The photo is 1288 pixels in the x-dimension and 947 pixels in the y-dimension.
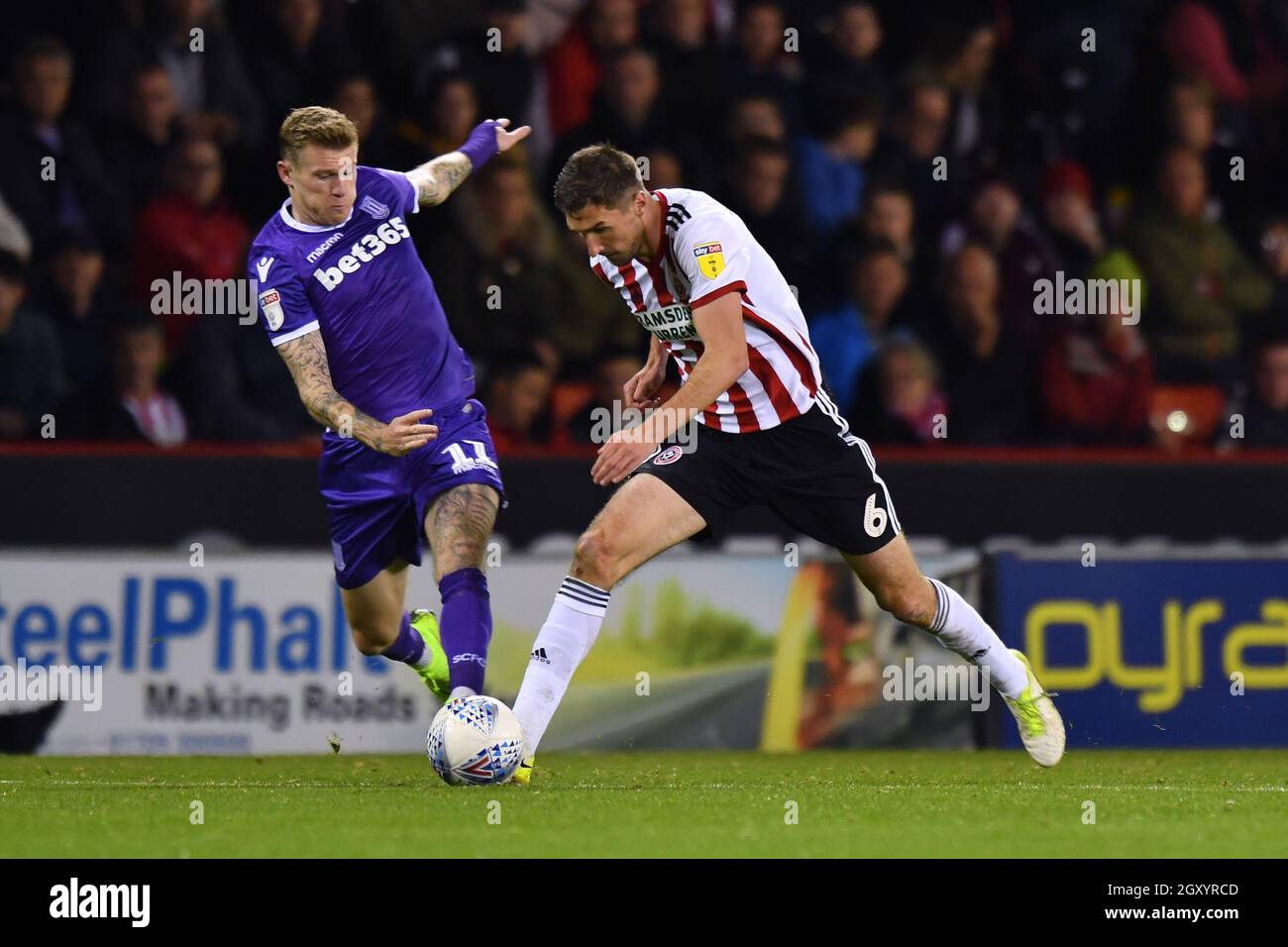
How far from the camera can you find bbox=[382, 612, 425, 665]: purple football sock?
8.12m

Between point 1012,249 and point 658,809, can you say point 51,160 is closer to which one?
point 1012,249

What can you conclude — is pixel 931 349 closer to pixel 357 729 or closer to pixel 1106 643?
pixel 1106 643

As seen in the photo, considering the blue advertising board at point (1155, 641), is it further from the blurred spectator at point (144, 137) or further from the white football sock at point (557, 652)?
the blurred spectator at point (144, 137)

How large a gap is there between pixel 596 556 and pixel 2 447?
423 centimetres

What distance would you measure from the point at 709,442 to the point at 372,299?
1.39 m

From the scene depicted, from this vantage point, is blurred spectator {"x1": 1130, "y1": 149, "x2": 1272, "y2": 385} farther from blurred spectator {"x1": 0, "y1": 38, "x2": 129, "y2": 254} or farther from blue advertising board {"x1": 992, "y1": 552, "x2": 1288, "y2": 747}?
blurred spectator {"x1": 0, "y1": 38, "x2": 129, "y2": 254}

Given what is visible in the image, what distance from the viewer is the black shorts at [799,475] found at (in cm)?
704

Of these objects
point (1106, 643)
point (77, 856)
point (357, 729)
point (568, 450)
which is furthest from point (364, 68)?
point (77, 856)

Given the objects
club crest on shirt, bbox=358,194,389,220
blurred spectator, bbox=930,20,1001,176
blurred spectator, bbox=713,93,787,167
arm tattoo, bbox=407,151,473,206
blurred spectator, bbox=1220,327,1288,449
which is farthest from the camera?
blurred spectator, bbox=930,20,1001,176

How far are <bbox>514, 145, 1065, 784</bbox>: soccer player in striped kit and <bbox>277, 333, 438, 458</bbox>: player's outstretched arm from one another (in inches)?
25.6

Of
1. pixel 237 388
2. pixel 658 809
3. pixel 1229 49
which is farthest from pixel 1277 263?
pixel 658 809

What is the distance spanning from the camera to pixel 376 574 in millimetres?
7934

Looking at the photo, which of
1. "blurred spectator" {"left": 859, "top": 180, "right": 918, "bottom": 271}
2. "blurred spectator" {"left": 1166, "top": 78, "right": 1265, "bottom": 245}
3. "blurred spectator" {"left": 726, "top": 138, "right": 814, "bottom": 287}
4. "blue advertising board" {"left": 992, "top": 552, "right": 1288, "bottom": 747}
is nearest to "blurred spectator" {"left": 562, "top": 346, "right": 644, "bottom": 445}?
"blurred spectator" {"left": 726, "top": 138, "right": 814, "bottom": 287}

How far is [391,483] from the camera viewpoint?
7668mm
